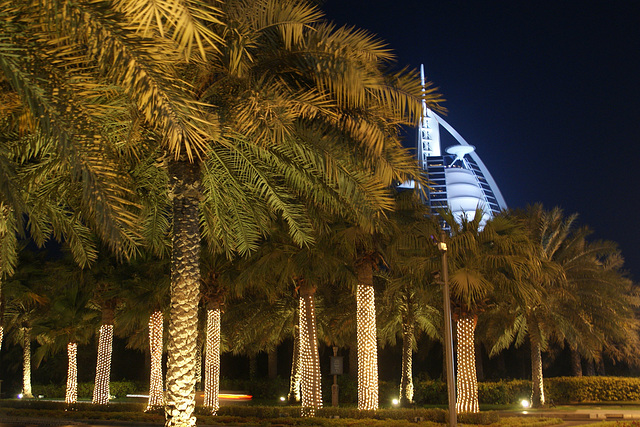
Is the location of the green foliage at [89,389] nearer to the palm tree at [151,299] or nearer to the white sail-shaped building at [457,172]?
the palm tree at [151,299]

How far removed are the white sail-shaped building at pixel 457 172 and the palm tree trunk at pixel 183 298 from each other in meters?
71.0

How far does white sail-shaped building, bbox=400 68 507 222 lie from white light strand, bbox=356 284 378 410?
205 ft

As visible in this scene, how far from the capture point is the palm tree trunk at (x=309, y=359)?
20.2 metres

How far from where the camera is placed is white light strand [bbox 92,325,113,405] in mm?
25938

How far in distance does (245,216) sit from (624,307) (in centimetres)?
2215

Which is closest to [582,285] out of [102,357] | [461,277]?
[461,277]

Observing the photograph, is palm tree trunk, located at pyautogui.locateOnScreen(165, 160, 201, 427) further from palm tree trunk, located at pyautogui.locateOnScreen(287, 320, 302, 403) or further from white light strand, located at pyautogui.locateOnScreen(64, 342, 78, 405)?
white light strand, located at pyautogui.locateOnScreen(64, 342, 78, 405)

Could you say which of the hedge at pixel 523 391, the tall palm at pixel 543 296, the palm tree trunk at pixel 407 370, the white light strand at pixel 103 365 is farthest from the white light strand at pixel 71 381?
the tall palm at pixel 543 296

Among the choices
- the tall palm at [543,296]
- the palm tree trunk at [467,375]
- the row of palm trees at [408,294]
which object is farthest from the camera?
the tall palm at [543,296]

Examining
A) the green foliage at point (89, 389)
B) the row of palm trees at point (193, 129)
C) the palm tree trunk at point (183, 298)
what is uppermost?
the row of palm trees at point (193, 129)

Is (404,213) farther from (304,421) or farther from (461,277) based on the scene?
(304,421)

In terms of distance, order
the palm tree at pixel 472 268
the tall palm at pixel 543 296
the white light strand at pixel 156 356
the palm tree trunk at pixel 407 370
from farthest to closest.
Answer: the palm tree trunk at pixel 407 370
the tall palm at pixel 543 296
the white light strand at pixel 156 356
the palm tree at pixel 472 268

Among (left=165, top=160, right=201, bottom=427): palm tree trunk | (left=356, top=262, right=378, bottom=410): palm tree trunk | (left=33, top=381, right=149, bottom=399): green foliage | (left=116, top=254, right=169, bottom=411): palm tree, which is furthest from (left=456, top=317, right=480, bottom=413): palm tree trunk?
(left=33, top=381, right=149, bottom=399): green foliage

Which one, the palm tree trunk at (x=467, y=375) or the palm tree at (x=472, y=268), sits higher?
the palm tree at (x=472, y=268)
